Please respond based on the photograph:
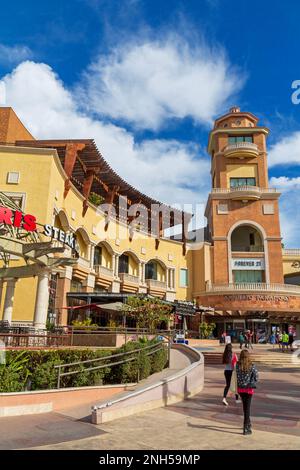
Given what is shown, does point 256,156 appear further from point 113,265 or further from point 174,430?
point 174,430

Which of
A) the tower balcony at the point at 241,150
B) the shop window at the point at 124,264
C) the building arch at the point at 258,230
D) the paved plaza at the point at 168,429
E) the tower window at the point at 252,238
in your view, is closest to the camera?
the paved plaza at the point at 168,429

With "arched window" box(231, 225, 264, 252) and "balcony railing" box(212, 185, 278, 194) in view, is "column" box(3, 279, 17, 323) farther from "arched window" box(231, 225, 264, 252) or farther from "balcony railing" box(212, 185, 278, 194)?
"arched window" box(231, 225, 264, 252)

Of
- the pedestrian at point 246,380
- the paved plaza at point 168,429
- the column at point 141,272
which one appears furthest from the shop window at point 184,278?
the pedestrian at point 246,380

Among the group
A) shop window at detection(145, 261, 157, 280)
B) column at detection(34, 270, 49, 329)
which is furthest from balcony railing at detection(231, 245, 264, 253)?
column at detection(34, 270, 49, 329)

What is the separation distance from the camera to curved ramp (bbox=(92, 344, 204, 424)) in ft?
26.3

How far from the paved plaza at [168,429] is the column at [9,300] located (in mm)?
13885

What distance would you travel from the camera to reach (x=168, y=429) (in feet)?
24.7

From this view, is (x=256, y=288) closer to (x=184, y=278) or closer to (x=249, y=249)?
(x=249, y=249)

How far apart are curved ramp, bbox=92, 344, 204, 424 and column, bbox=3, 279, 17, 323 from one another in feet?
36.9

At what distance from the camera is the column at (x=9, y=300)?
2178 cm

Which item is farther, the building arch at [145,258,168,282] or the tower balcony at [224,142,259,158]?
the tower balcony at [224,142,259,158]

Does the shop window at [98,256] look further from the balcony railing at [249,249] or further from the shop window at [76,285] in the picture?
the balcony railing at [249,249]

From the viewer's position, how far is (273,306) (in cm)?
4034
